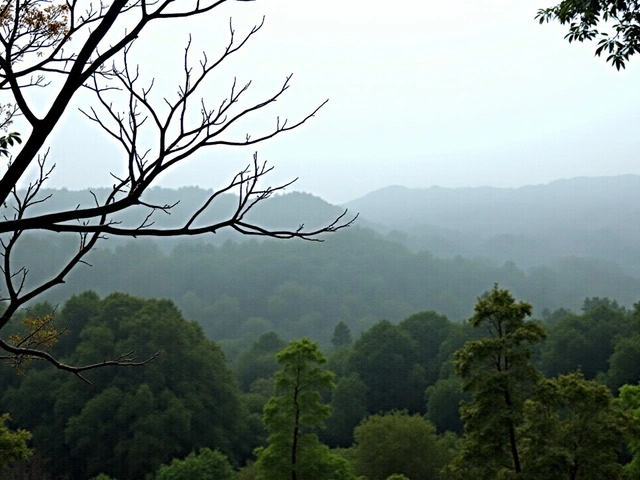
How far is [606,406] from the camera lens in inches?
527

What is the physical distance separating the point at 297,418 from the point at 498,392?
5.55m

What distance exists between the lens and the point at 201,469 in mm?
20484

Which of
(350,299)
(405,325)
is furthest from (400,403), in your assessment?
(350,299)

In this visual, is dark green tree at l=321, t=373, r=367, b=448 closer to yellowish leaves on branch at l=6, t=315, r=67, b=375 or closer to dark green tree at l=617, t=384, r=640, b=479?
dark green tree at l=617, t=384, r=640, b=479

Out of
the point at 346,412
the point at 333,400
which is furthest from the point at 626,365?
the point at 333,400

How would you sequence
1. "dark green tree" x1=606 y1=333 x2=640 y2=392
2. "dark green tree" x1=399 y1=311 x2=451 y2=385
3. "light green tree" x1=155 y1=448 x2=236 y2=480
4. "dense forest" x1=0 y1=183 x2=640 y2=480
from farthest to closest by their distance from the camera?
"dark green tree" x1=399 y1=311 x2=451 y2=385, "dark green tree" x1=606 y1=333 x2=640 y2=392, "light green tree" x1=155 y1=448 x2=236 y2=480, "dense forest" x1=0 y1=183 x2=640 y2=480

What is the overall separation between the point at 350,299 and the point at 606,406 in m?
120

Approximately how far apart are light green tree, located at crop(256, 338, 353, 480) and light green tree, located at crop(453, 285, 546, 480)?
4026 millimetres

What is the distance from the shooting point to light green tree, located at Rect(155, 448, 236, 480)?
2039cm

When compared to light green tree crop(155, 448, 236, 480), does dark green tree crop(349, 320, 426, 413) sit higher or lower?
lower

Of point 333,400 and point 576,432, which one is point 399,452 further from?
point 333,400

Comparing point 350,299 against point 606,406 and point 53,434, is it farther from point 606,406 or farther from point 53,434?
point 606,406

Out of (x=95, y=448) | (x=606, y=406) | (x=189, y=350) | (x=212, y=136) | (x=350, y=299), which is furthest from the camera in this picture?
(x=350, y=299)

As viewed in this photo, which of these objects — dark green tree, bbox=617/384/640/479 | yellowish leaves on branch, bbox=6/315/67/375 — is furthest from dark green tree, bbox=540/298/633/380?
yellowish leaves on branch, bbox=6/315/67/375
